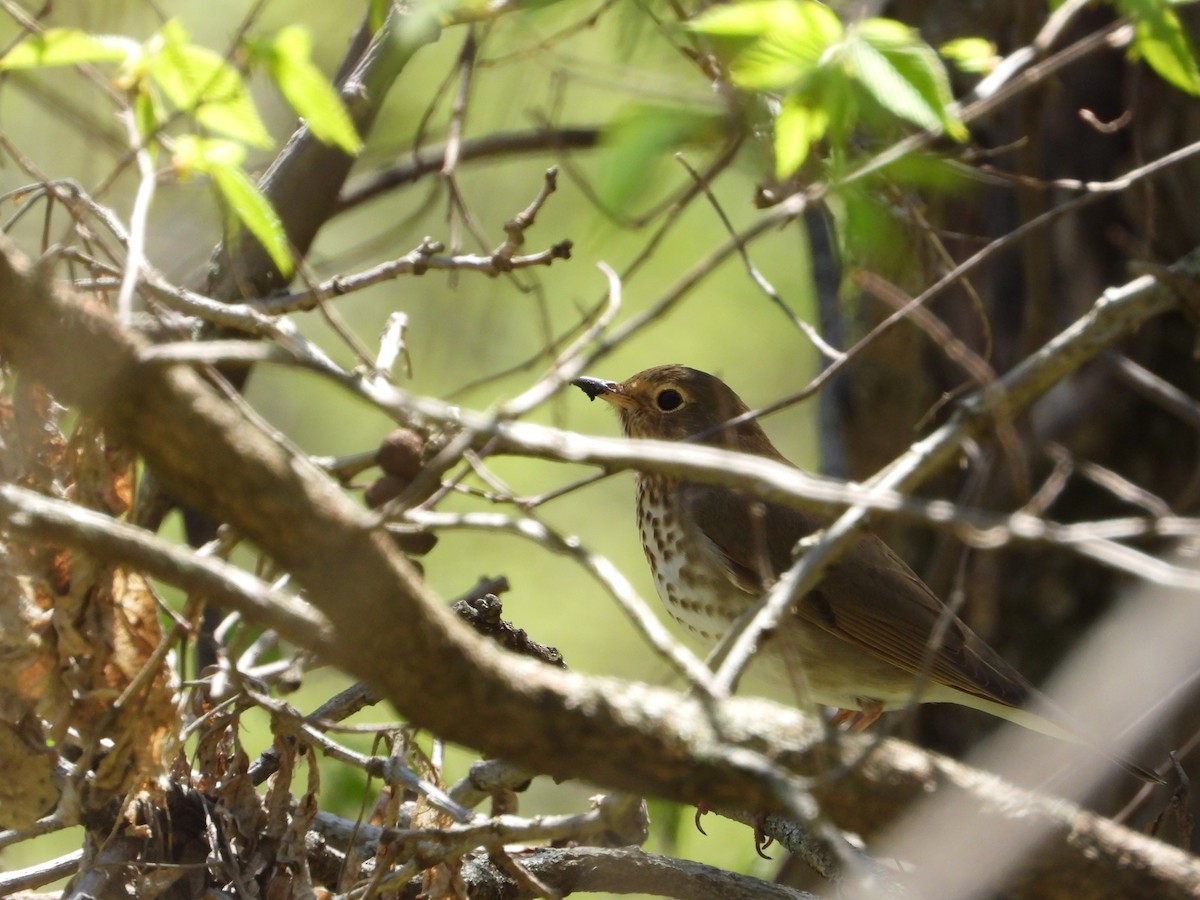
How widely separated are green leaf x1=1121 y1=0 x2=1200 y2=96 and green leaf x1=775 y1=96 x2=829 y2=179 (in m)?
0.64

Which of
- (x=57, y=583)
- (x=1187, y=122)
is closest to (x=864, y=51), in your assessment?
(x=57, y=583)

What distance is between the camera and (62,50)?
2.12 m

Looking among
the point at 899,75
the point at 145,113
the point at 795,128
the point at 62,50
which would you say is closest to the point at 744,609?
the point at 795,128

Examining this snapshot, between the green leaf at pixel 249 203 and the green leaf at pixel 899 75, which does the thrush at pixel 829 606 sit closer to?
the green leaf at pixel 899 75

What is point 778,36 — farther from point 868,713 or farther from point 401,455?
point 868,713

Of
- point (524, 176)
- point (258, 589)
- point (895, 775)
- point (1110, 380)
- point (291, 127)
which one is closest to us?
point (258, 589)

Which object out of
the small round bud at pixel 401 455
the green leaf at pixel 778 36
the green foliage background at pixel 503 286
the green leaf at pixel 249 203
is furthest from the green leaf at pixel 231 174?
the green foliage background at pixel 503 286

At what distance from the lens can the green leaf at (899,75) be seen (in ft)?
7.45

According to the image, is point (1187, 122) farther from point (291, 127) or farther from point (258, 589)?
point (258, 589)

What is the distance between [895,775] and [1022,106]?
299 centimetres

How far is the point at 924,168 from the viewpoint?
2.77 m

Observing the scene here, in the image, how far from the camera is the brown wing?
409 cm

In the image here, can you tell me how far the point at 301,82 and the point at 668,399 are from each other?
2767 millimetres

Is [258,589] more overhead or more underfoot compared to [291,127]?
more underfoot
